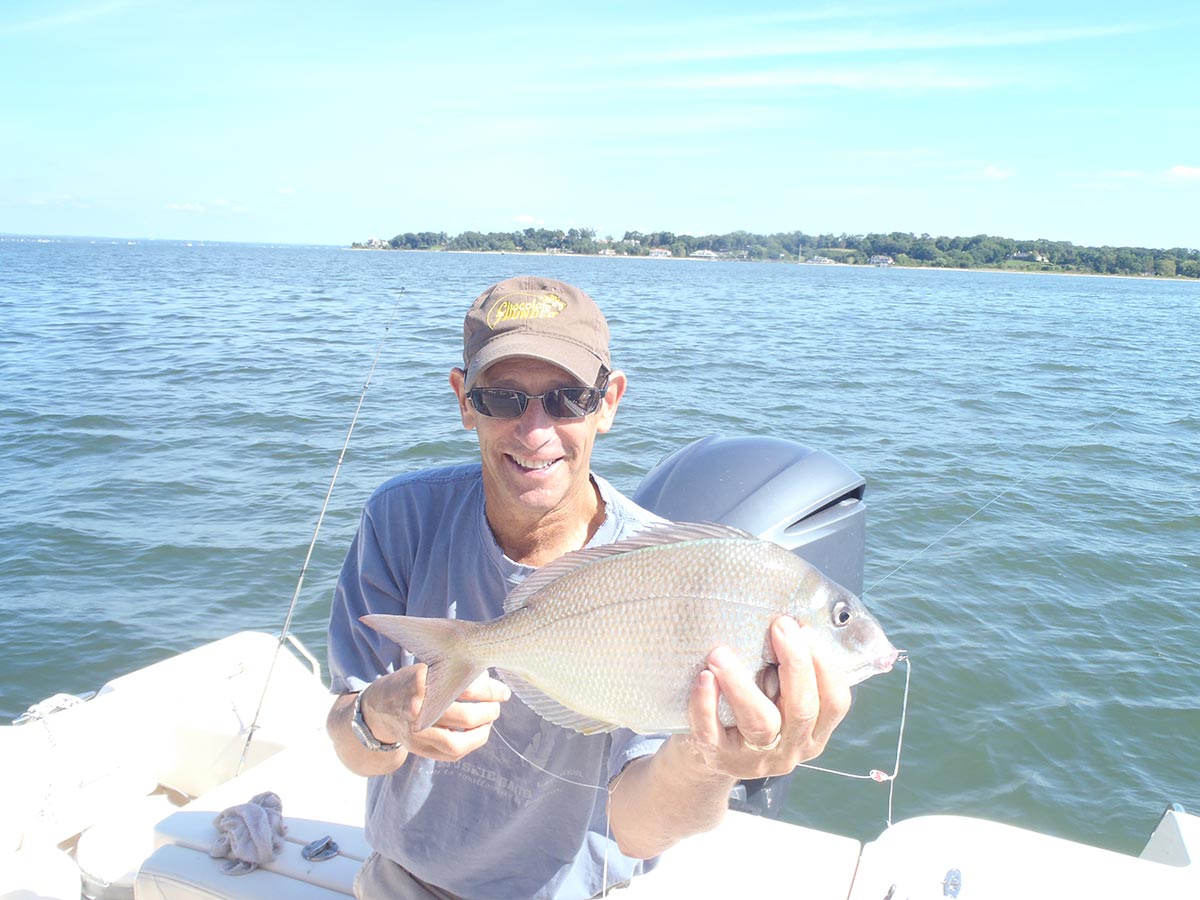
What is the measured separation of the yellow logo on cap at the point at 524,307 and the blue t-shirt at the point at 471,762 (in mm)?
524

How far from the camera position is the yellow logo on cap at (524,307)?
2395 mm

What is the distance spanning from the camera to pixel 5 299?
33.6 meters

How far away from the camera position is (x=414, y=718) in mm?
2084

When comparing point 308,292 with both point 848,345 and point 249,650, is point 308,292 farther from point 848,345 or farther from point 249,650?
point 249,650

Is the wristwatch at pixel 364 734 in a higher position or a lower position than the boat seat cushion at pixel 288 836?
higher

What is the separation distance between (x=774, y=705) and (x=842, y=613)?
277 mm

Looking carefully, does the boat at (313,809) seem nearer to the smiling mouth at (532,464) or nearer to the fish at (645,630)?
the fish at (645,630)

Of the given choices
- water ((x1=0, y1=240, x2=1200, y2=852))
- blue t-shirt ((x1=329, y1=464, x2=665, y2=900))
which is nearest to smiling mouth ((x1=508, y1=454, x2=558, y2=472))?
blue t-shirt ((x1=329, y1=464, x2=665, y2=900))

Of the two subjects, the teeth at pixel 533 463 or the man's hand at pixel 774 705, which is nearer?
the man's hand at pixel 774 705

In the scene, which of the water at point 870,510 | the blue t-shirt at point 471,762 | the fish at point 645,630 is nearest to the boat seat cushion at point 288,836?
the blue t-shirt at point 471,762

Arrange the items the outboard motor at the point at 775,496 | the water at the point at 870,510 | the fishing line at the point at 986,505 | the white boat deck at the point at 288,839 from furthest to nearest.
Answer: the fishing line at the point at 986,505, the water at the point at 870,510, the outboard motor at the point at 775,496, the white boat deck at the point at 288,839

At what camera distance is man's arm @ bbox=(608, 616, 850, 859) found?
1.88m

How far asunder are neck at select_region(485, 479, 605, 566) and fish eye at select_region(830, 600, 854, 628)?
791mm

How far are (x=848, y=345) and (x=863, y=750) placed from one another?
2220cm
